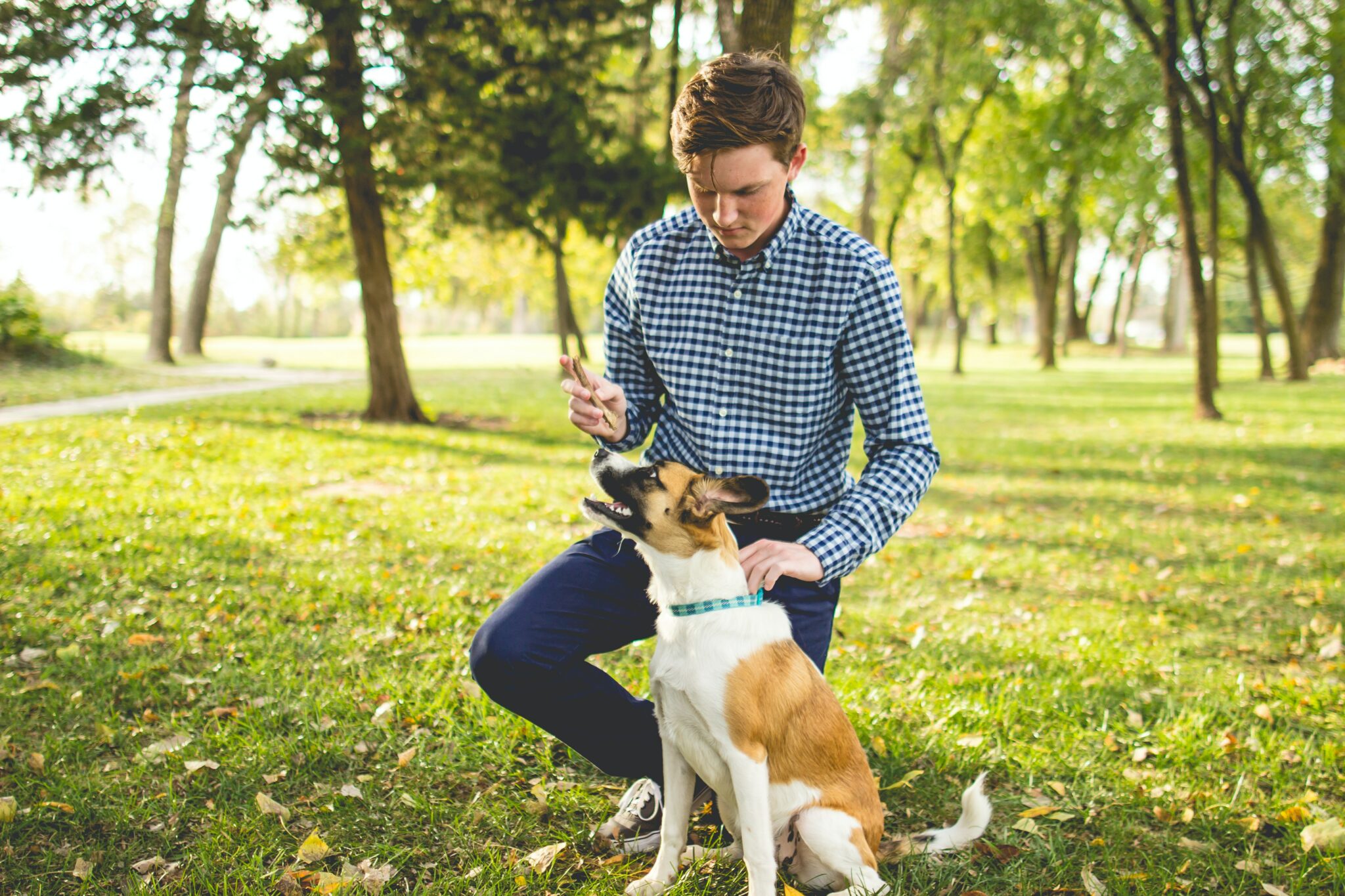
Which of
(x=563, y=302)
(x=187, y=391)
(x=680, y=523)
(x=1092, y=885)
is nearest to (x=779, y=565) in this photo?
(x=680, y=523)

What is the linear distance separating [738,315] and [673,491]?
2.69 feet

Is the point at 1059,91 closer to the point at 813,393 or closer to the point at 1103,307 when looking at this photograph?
the point at 813,393

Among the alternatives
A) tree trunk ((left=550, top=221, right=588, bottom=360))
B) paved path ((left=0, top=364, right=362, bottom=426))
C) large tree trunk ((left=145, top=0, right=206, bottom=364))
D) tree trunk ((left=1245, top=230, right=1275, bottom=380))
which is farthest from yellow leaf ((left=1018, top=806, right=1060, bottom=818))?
tree trunk ((left=1245, top=230, right=1275, bottom=380))

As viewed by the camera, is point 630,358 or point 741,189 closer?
point 741,189

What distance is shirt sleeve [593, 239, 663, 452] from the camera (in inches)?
135

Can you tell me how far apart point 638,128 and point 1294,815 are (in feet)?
54.0

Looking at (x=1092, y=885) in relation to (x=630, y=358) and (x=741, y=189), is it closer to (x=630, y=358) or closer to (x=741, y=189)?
(x=630, y=358)

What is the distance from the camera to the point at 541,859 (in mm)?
3012

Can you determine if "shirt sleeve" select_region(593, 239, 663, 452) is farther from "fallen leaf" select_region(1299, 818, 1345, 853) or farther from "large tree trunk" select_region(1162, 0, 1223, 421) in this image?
"large tree trunk" select_region(1162, 0, 1223, 421)

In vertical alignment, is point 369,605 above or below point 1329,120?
below

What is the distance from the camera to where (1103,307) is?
120 meters

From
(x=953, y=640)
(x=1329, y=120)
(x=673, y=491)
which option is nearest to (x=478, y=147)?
(x=953, y=640)

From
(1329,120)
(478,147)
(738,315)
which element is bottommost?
(738,315)

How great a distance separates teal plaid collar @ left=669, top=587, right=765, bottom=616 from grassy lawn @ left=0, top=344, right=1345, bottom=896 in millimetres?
954
